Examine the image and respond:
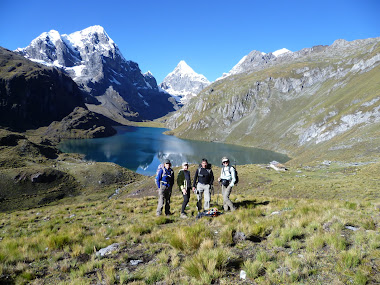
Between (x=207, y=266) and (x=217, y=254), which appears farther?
(x=217, y=254)

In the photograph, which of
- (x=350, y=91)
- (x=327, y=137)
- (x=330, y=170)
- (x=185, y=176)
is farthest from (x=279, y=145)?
(x=185, y=176)

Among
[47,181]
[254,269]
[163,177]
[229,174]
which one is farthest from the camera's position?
[47,181]

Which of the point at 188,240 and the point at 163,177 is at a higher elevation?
the point at 163,177

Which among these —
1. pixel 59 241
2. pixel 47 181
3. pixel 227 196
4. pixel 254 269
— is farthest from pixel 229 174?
pixel 47 181

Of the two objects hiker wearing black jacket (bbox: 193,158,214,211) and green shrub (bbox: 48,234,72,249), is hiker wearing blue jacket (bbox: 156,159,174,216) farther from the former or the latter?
green shrub (bbox: 48,234,72,249)

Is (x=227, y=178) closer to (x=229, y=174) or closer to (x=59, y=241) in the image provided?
(x=229, y=174)

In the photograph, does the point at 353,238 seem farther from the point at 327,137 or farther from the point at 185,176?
the point at 327,137

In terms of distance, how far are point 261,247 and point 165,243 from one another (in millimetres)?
3526

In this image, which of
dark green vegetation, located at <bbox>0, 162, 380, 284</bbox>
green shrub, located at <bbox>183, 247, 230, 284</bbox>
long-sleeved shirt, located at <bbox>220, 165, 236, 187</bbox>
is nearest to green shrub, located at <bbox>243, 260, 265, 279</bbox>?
dark green vegetation, located at <bbox>0, 162, 380, 284</bbox>

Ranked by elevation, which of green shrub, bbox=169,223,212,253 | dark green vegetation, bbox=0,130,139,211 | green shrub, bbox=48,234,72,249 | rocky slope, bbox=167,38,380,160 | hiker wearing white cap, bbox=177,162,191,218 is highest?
rocky slope, bbox=167,38,380,160

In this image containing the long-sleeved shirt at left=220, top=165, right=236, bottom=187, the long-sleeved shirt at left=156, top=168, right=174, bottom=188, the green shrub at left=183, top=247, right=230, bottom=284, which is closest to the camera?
the green shrub at left=183, top=247, right=230, bottom=284

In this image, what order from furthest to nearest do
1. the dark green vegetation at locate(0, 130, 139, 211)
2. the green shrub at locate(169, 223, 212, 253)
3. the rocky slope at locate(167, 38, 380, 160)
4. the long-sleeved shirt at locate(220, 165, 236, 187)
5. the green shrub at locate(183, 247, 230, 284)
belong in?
the rocky slope at locate(167, 38, 380, 160)
the dark green vegetation at locate(0, 130, 139, 211)
the long-sleeved shirt at locate(220, 165, 236, 187)
the green shrub at locate(169, 223, 212, 253)
the green shrub at locate(183, 247, 230, 284)

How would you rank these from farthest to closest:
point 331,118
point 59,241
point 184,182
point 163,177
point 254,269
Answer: point 331,118 → point 184,182 → point 163,177 → point 59,241 → point 254,269

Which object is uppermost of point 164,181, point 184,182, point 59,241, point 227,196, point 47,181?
point 164,181
